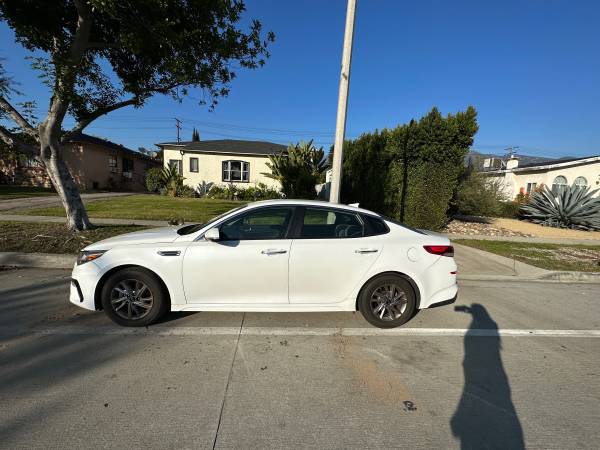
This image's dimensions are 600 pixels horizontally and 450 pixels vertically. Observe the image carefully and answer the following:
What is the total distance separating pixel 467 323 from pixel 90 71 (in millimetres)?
9138

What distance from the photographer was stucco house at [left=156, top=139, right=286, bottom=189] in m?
22.1

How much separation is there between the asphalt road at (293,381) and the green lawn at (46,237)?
2515mm

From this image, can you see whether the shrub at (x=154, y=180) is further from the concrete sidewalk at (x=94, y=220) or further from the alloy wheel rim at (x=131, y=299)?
the alloy wheel rim at (x=131, y=299)

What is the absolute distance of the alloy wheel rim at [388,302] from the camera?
3805 mm

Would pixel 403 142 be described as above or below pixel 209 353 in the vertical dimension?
above

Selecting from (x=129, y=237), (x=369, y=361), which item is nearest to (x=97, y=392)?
(x=129, y=237)

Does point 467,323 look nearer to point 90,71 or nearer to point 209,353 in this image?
point 209,353

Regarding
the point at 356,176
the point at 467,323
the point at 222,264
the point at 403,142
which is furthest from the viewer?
the point at 356,176

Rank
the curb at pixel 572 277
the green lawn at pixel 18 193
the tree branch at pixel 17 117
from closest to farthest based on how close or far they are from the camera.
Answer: the curb at pixel 572 277
the tree branch at pixel 17 117
the green lawn at pixel 18 193

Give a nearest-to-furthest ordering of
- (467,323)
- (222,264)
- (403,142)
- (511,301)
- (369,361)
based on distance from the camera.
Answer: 1. (369,361)
2. (222,264)
3. (467,323)
4. (511,301)
5. (403,142)

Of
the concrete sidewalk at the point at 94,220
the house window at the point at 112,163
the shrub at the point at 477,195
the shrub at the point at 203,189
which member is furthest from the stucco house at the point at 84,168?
the shrub at the point at 477,195

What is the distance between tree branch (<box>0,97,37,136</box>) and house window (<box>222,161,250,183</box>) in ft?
50.4

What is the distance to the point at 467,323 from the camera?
13.5 ft


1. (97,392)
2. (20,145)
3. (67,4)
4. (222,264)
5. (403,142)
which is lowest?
(97,392)
